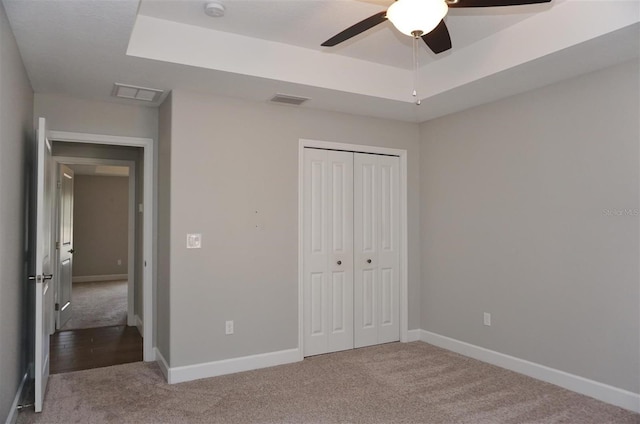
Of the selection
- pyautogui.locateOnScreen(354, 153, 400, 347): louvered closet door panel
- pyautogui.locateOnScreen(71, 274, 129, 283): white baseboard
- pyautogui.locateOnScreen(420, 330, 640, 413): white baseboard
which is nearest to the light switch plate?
pyautogui.locateOnScreen(354, 153, 400, 347): louvered closet door panel

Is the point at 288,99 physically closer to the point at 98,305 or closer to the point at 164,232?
the point at 164,232

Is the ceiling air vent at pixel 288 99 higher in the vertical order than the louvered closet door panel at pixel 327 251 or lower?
higher

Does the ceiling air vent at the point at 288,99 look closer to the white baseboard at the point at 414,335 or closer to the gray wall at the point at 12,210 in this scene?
the gray wall at the point at 12,210

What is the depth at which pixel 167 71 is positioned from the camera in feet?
10.3

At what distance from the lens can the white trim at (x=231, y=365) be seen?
11.5ft

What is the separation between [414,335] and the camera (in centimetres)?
469

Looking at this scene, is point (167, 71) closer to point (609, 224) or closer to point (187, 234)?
point (187, 234)

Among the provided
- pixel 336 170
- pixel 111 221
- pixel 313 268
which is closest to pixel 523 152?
pixel 336 170

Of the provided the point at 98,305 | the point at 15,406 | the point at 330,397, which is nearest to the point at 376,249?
the point at 330,397

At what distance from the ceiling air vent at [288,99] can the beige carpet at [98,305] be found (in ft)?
12.2

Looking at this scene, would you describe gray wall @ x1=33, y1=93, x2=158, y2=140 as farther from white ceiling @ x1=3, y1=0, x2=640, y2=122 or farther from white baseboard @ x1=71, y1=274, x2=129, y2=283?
white baseboard @ x1=71, y1=274, x2=129, y2=283

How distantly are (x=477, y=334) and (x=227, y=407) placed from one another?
240 cm

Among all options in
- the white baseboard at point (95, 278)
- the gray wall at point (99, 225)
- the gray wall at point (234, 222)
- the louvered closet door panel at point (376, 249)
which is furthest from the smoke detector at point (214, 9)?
the white baseboard at point (95, 278)

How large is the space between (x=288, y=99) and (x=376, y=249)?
1.82 meters
